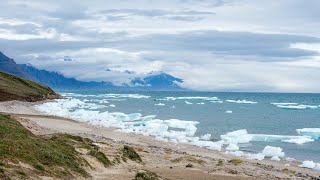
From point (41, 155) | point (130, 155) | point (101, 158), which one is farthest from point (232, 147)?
point (41, 155)

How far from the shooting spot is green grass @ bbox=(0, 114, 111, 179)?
1467 centimetres

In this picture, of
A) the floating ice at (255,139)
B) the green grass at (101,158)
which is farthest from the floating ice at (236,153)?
the green grass at (101,158)

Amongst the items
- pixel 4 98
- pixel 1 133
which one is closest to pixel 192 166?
pixel 1 133

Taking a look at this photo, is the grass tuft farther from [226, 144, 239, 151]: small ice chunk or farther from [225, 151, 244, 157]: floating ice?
[226, 144, 239, 151]: small ice chunk

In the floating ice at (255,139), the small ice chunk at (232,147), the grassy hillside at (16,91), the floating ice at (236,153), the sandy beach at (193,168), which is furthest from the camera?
the grassy hillside at (16,91)

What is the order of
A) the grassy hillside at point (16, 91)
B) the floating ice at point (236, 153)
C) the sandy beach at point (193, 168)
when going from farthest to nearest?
the grassy hillside at point (16, 91) < the floating ice at point (236, 153) < the sandy beach at point (193, 168)

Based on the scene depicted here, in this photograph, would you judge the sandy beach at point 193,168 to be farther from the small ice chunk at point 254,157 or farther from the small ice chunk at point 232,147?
the small ice chunk at point 232,147

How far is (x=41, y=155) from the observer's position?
52.3 feet

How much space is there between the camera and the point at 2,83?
77312mm

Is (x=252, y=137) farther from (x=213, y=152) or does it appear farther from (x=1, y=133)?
(x=1, y=133)

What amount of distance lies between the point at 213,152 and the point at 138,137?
7235 mm

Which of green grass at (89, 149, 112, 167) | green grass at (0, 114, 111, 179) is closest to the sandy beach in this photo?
green grass at (89, 149, 112, 167)

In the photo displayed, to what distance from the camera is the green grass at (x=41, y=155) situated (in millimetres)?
14672

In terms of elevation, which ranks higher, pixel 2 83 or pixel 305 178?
pixel 2 83
